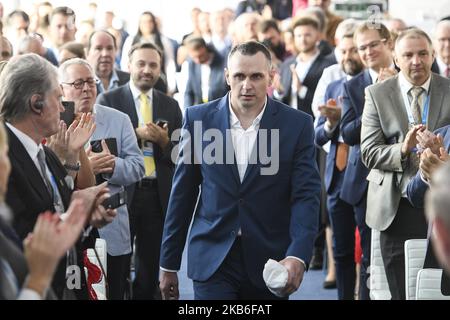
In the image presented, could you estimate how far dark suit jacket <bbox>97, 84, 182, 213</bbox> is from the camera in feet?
25.6

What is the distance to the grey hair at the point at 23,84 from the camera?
4383 millimetres

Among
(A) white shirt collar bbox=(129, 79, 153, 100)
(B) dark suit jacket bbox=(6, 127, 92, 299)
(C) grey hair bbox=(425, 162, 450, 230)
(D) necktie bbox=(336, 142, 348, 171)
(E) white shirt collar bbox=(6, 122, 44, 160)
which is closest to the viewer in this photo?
(C) grey hair bbox=(425, 162, 450, 230)

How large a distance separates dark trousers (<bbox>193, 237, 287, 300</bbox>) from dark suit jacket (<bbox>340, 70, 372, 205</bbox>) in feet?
7.93

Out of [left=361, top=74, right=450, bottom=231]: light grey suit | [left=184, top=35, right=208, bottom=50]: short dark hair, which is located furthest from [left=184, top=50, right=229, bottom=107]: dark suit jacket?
[left=361, top=74, right=450, bottom=231]: light grey suit

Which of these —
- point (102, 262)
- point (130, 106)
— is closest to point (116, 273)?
point (102, 262)

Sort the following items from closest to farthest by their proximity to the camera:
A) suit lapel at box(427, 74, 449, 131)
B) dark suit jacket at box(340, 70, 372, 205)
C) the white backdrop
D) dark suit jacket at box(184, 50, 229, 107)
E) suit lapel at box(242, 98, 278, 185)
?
suit lapel at box(242, 98, 278, 185)
suit lapel at box(427, 74, 449, 131)
dark suit jacket at box(340, 70, 372, 205)
dark suit jacket at box(184, 50, 229, 107)
the white backdrop

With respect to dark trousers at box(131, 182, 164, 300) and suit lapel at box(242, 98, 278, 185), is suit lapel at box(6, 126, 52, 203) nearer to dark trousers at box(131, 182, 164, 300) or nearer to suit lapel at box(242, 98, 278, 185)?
suit lapel at box(242, 98, 278, 185)

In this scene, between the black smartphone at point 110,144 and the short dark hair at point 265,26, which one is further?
the short dark hair at point 265,26

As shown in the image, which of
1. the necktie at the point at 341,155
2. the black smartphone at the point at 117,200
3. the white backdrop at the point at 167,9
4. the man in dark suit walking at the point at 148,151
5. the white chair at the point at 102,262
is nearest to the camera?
the white chair at the point at 102,262

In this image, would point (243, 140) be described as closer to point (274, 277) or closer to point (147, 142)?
point (274, 277)

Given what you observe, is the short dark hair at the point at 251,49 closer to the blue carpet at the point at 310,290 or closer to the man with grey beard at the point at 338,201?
the man with grey beard at the point at 338,201

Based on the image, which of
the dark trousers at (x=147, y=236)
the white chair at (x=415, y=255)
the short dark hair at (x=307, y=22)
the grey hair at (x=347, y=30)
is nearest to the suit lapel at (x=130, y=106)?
the dark trousers at (x=147, y=236)

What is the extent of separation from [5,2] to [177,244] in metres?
12.9

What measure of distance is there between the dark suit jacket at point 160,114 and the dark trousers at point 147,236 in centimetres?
8
